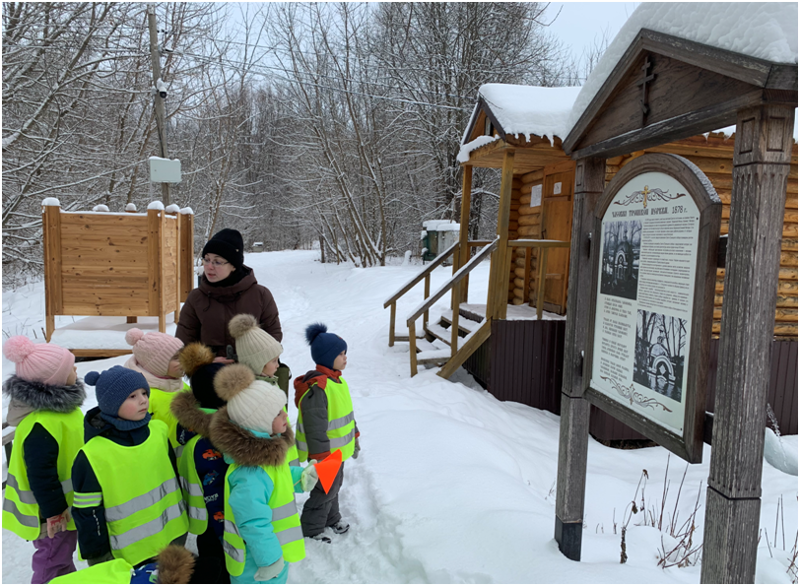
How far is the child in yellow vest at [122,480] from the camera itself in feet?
6.82

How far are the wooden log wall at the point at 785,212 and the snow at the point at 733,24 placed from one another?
4.39 metres

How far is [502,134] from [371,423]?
3.52m

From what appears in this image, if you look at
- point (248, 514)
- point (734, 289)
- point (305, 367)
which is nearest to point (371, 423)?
point (305, 367)

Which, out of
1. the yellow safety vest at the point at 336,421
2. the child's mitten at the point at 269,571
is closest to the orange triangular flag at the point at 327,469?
the child's mitten at the point at 269,571

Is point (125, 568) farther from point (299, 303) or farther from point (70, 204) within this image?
point (299, 303)

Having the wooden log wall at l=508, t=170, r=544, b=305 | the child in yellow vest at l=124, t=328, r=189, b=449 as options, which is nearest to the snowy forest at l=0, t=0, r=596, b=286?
the wooden log wall at l=508, t=170, r=544, b=305

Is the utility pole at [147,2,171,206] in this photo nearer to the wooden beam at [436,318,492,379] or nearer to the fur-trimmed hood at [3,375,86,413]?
the wooden beam at [436,318,492,379]

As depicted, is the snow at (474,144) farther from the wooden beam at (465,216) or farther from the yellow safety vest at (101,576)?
the yellow safety vest at (101,576)

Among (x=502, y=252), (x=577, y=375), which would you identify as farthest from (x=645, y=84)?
(x=502, y=252)

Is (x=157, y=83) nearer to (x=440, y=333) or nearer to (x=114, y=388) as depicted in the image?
(x=440, y=333)

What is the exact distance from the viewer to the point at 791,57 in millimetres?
1568

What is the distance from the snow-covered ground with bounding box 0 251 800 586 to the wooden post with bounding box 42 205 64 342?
3.81 ft

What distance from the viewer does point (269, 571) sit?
2121 mm

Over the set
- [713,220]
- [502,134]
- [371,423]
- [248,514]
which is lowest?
[371,423]
